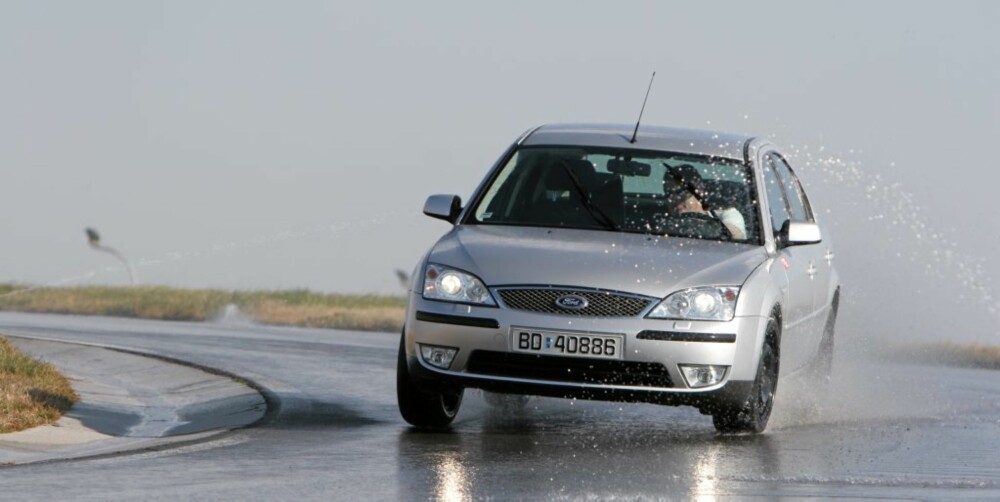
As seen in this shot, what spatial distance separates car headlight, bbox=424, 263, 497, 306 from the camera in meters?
10.5

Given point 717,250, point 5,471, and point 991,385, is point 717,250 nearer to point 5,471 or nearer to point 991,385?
point 5,471

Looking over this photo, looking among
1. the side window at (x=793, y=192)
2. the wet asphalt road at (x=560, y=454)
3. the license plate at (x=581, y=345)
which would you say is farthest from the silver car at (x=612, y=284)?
the side window at (x=793, y=192)

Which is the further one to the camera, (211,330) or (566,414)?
(211,330)

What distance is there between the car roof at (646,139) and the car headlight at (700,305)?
1774 mm

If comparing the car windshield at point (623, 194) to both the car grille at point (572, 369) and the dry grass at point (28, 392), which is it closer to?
the car grille at point (572, 369)

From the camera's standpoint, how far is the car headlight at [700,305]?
34.2 ft

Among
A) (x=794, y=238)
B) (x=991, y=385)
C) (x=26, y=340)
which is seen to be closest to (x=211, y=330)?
(x=26, y=340)

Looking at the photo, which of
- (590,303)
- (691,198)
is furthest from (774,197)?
(590,303)

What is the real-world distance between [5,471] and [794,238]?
4982 mm

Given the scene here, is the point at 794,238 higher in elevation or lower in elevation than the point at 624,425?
higher

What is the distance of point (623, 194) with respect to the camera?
1186cm

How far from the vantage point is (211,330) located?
23766 millimetres

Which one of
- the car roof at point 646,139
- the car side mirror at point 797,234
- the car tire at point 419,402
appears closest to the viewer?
the car tire at point 419,402

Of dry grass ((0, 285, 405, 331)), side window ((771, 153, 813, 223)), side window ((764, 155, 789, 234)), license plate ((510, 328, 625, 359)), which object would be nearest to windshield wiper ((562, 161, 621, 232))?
side window ((764, 155, 789, 234))
